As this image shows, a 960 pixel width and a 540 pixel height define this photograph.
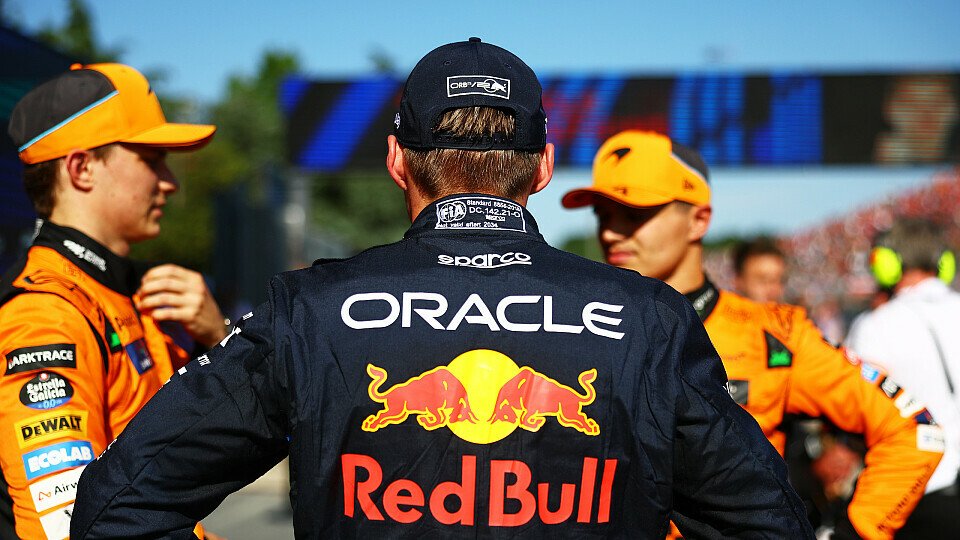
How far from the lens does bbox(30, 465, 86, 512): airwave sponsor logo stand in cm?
220

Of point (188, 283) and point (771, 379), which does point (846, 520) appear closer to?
point (771, 379)

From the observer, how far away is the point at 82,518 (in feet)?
5.68

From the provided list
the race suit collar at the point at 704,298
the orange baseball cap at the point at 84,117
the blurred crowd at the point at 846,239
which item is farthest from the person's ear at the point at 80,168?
the blurred crowd at the point at 846,239

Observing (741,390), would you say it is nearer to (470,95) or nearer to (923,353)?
(923,353)

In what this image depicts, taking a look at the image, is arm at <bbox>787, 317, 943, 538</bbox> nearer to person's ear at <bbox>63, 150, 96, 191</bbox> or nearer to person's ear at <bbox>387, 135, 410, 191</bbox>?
person's ear at <bbox>387, 135, 410, 191</bbox>

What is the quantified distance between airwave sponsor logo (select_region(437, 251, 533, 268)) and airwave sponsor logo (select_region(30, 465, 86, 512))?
41.8 inches

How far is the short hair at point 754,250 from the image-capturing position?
7.62m

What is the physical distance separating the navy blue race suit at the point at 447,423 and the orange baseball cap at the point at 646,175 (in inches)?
65.0

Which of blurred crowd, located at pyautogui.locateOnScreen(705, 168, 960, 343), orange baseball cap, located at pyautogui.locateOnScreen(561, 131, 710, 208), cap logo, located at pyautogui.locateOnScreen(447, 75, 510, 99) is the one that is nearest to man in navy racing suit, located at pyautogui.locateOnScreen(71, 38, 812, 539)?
cap logo, located at pyautogui.locateOnScreen(447, 75, 510, 99)

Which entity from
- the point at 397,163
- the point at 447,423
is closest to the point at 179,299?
the point at 397,163

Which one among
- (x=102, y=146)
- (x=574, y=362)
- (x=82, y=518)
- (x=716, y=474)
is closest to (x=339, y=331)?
(x=574, y=362)

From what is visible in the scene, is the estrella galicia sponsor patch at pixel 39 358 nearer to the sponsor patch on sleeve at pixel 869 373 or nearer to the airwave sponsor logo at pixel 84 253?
the airwave sponsor logo at pixel 84 253

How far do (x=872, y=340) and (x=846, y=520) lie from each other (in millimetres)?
1536

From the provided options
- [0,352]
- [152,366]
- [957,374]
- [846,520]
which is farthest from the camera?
[957,374]
